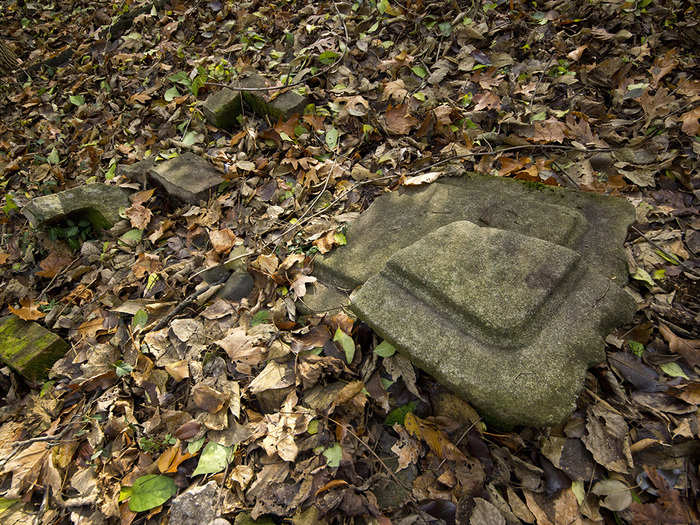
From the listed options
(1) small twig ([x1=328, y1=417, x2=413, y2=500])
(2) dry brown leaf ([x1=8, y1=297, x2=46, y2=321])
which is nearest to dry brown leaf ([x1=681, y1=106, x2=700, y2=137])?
(1) small twig ([x1=328, y1=417, x2=413, y2=500])

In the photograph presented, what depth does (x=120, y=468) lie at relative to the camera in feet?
5.74

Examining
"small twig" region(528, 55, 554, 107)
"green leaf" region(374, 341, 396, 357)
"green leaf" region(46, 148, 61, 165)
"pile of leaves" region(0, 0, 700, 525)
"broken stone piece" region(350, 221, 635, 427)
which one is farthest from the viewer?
"green leaf" region(46, 148, 61, 165)

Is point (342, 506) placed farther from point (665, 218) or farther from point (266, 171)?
point (266, 171)

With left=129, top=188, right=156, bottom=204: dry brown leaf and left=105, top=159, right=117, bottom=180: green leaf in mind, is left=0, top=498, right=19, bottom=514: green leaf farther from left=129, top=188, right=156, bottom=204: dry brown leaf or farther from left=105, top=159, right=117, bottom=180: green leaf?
left=105, top=159, right=117, bottom=180: green leaf

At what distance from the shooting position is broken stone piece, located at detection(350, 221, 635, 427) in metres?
1.29

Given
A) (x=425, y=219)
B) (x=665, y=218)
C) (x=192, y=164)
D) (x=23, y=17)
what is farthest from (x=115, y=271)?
(x=23, y=17)

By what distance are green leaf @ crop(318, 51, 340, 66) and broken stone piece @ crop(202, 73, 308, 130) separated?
53 centimetres

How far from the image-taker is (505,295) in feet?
4.82

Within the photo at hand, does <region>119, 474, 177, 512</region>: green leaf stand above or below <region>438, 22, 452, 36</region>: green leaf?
below

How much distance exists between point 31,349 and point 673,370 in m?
3.41

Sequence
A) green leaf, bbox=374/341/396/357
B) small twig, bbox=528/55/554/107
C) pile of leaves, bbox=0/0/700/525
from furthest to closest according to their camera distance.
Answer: small twig, bbox=528/55/554/107 → green leaf, bbox=374/341/396/357 → pile of leaves, bbox=0/0/700/525

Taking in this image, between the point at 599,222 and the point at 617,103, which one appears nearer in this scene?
the point at 599,222

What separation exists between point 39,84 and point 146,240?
4.02m

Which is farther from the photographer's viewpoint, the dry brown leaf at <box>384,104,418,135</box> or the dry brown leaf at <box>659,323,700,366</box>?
the dry brown leaf at <box>384,104,418,135</box>
